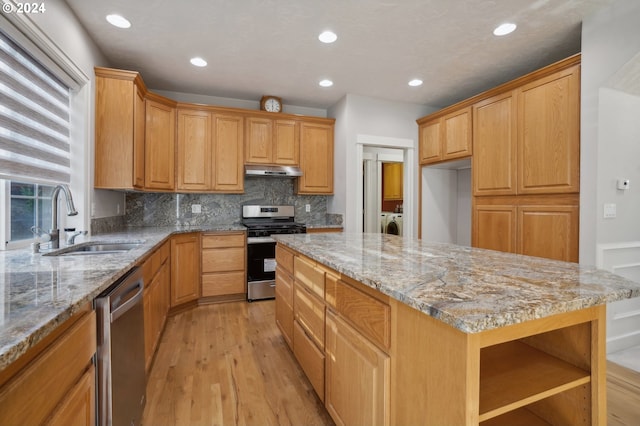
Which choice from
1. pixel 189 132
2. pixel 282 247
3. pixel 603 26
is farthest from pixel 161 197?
pixel 603 26

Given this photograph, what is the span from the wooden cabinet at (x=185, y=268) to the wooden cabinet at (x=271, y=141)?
1284 millimetres

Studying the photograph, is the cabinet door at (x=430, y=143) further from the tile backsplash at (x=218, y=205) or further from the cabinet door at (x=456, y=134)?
the tile backsplash at (x=218, y=205)

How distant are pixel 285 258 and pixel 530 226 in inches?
93.5

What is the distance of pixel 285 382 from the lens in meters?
2.04

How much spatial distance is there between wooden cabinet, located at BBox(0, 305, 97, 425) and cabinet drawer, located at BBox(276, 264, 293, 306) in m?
1.34

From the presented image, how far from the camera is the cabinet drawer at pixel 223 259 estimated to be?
3.62 meters

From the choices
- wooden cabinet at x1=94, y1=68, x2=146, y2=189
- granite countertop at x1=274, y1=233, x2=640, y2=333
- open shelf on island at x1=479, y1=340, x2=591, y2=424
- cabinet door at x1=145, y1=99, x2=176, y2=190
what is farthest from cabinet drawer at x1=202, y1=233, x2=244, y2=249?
open shelf on island at x1=479, y1=340, x2=591, y2=424

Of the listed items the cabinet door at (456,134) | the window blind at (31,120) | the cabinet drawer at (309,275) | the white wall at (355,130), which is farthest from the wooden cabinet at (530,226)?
the window blind at (31,120)

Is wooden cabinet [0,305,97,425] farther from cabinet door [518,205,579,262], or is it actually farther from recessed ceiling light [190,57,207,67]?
cabinet door [518,205,579,262]

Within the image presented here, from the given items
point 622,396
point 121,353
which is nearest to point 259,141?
point 121,353

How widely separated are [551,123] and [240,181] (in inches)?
133

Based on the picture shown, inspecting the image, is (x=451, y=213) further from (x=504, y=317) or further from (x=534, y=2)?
(x=504, y=317)

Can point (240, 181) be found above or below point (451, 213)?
above

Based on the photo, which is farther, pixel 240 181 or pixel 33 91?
pixel 240 181
